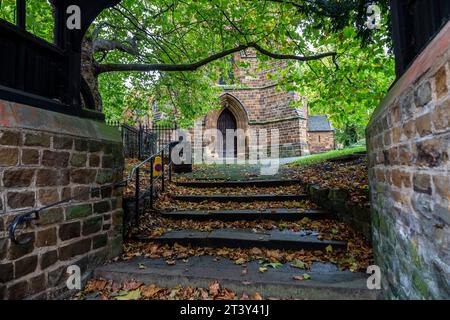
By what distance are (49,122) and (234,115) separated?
47.9 ft

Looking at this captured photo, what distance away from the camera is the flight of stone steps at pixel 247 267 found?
2297 millimetres

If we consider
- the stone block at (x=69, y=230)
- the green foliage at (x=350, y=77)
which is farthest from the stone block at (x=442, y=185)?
the green foliage at (x=350, y=77)

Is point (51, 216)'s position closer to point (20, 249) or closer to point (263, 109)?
point (20, 249)

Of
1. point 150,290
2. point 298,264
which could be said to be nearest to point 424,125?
point 298,264

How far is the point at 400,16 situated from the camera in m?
2.18

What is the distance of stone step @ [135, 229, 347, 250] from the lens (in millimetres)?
3021

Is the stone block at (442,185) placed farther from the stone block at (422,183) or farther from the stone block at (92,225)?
the stone block at (92,225)

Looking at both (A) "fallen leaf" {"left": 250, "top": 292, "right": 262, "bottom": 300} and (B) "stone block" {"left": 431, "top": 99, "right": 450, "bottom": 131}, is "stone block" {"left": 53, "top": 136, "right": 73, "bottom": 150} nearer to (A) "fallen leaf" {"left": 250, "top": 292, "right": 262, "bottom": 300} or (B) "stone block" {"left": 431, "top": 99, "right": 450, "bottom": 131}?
(A) "fallen leaf" {"left": 250, "top": 292, "right": 262, "bottom": 300}

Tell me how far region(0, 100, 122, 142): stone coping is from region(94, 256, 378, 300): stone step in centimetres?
157

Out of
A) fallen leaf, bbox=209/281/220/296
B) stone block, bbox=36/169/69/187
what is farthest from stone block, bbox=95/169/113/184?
fallen leaf, bbox=209/281/220/296
